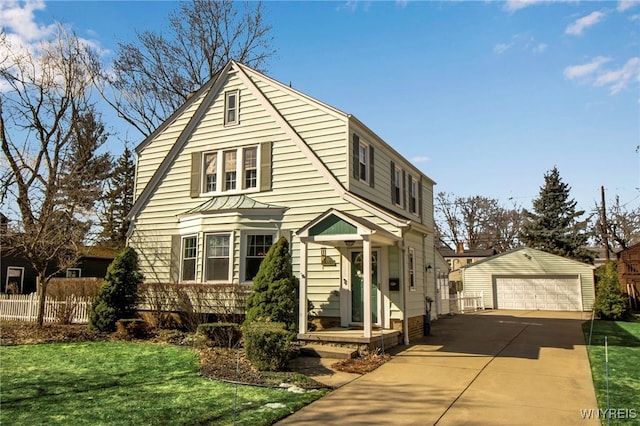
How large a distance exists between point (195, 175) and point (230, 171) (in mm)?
1275

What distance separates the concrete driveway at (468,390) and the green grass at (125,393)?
78 centimetres

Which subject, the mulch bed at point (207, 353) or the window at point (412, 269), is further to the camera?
the window at point (412, 269)

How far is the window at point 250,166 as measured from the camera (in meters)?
14.2

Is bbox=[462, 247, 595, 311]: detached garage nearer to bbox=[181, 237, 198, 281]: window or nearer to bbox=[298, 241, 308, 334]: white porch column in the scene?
bbox=[181, 237, 198, 281]: window

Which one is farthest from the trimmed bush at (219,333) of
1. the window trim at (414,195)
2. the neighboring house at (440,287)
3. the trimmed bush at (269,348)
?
the neighboring house at (440,287)

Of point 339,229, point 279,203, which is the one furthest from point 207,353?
point 279,203

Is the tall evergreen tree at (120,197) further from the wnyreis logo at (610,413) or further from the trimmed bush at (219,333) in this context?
the wnyreis logo at (610,413)

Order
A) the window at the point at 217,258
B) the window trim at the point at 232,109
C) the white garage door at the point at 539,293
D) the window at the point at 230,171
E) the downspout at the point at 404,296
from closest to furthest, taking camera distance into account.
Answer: the downspout at the point at 404,296 → the window at the point at 217,258 → the window at the point at 230,171 → the window trim at the point at 232,109 → the white garage door at the point at 539,293

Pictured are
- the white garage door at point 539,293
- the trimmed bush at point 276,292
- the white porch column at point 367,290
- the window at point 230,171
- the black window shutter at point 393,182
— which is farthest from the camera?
the white garage door at point 539,293

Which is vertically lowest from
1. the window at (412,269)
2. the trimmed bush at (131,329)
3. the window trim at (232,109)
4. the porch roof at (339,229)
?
the trimmed bush at (131,329)

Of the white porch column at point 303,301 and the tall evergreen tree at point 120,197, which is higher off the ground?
the tall evergreen tree at point 120,197

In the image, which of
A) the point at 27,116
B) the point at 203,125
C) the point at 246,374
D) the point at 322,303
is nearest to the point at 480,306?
the point at 322,303

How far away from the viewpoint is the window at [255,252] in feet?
43.2

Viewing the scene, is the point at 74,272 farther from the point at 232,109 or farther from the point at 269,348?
the point at 269,348
